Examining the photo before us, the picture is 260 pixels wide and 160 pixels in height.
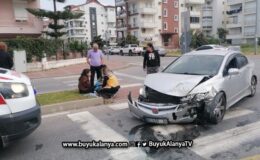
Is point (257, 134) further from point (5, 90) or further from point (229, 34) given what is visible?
point (229, 34)

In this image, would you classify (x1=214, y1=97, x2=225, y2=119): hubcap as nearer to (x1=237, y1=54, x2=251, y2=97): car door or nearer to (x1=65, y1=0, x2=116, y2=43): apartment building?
(x1=237, y1=54, x2=251, y2=97): car door

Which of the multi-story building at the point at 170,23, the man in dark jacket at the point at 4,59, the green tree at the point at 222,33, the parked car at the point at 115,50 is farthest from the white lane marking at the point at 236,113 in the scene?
the green tree at the point at 222,33

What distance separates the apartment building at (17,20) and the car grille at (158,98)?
23.1m

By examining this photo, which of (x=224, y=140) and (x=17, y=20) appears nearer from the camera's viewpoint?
(x=224, y=140)

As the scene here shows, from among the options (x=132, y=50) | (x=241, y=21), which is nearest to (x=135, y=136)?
(x=132, y=50)

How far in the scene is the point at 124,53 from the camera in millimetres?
43938

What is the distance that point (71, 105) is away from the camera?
7.93 meters

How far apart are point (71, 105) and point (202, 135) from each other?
157 inches

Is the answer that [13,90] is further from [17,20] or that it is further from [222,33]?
[222,33]

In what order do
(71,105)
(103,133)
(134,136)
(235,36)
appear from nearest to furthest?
(134,136), (103,133), (71,105), (235,36)

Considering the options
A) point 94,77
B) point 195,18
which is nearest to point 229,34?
point 195,18

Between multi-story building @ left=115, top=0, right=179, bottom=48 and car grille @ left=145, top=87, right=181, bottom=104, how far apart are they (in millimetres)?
52896

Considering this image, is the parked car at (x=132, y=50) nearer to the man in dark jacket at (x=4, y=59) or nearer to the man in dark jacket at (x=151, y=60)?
the man in dark jacket at (x=151, y=60)

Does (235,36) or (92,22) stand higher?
(92,22)
